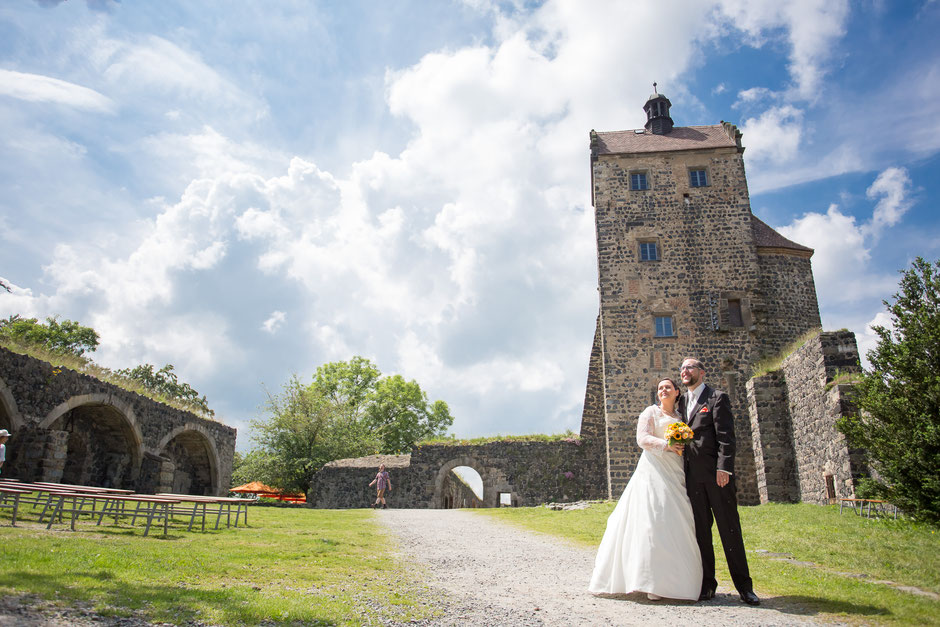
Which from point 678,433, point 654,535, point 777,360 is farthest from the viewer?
point 777,360

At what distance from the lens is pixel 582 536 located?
1084 centimetres

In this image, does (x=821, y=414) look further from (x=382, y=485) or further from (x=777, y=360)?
(x=382, y=485)

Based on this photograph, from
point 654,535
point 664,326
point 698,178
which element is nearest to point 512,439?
point 664,326

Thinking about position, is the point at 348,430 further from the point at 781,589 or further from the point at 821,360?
the point at 781,589

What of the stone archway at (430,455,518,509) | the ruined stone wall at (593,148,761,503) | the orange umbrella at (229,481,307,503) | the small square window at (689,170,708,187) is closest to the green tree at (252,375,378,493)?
the orange umbrella at (229,481,307,503)

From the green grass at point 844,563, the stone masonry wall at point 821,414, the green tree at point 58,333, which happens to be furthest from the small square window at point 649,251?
the green tree at point 58,333

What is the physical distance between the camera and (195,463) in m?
22.7

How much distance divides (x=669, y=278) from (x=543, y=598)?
20709mm

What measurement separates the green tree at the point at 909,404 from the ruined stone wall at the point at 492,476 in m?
14.6

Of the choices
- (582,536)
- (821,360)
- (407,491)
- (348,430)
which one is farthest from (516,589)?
(348,430)

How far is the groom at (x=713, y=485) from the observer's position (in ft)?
16.7

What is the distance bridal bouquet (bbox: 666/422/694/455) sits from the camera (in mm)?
5258

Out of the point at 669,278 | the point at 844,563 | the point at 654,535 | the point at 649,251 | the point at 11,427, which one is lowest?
the point at 844,563

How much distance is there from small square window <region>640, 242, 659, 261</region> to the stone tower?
47 mm
